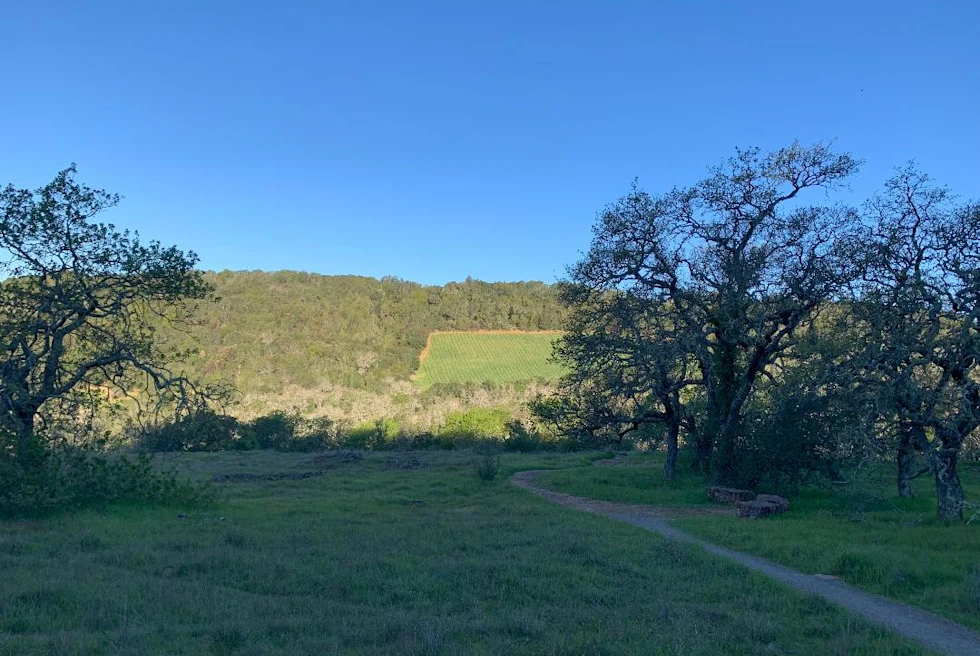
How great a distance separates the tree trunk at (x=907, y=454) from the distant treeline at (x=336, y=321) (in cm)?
5181

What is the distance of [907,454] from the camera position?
16.0m

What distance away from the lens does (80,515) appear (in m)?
13.7

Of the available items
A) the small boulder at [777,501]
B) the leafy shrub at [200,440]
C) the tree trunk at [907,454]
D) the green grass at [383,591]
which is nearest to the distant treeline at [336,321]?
the leafy shrub at [200,440]

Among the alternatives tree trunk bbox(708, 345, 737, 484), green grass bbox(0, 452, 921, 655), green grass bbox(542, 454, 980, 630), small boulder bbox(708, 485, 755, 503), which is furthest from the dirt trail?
tree trunk bbox(708, 345, 737, 484)

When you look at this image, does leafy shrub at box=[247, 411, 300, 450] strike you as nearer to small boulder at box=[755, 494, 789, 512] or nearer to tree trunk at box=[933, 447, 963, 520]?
small boulder at box=[755, 494, 789, 512]

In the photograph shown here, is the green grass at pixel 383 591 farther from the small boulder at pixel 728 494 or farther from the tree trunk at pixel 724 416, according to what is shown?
the tree trunk at pixel 724 416

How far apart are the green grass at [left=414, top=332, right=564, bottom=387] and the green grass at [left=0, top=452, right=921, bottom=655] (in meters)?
48.1

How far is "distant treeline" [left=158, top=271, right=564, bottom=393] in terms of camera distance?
217 feet

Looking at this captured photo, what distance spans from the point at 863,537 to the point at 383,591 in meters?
9.34

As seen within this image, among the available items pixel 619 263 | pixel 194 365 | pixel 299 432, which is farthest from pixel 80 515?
pixel 194 365

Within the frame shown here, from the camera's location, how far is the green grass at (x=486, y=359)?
64000 mm

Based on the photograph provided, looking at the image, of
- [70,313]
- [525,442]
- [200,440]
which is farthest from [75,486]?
[525,442]

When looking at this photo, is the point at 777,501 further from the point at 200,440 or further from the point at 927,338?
the point at 200,440

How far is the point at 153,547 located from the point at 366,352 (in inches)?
2427
